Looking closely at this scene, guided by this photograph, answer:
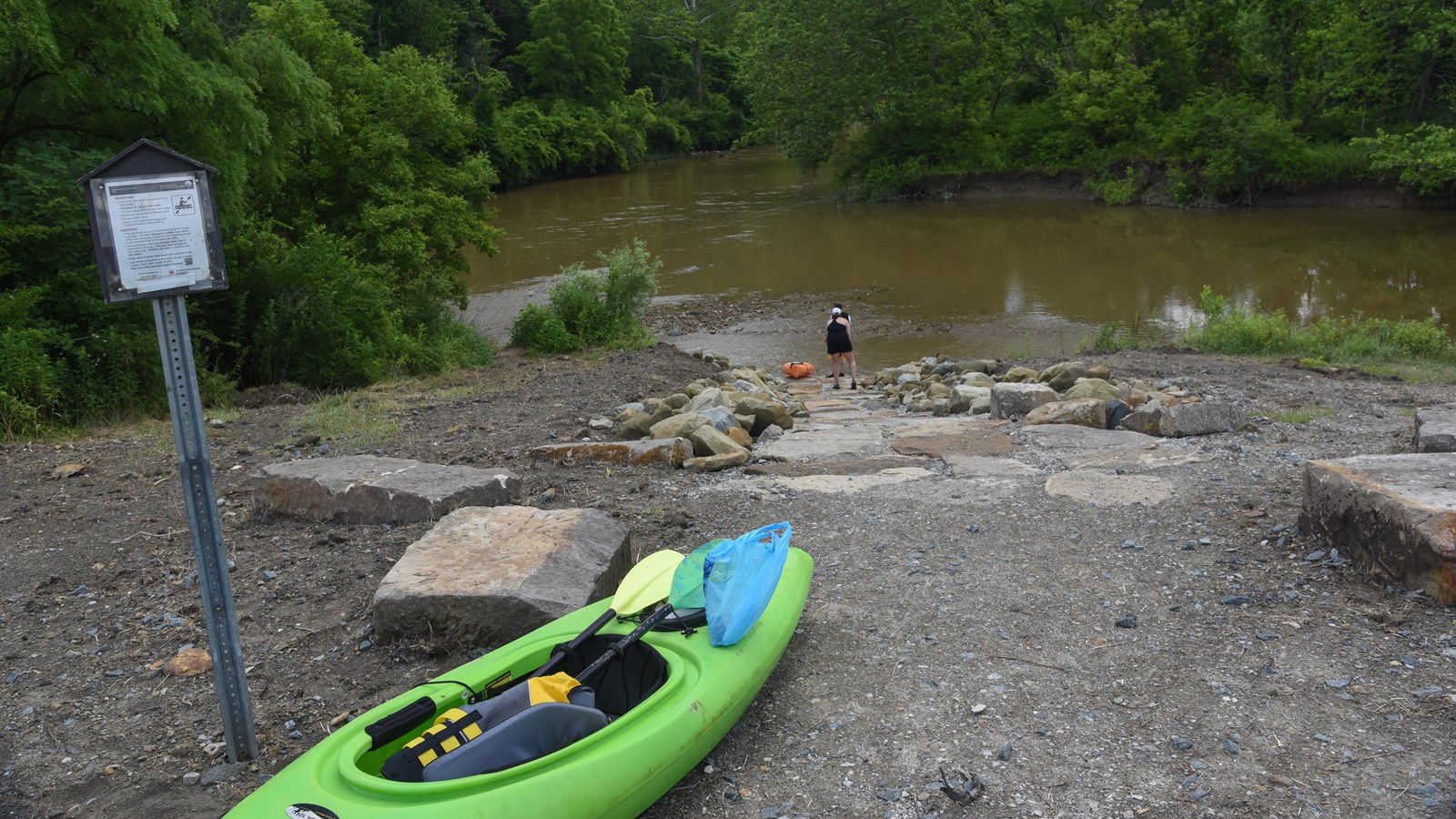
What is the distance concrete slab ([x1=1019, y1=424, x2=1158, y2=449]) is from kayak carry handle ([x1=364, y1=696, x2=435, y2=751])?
5597mm

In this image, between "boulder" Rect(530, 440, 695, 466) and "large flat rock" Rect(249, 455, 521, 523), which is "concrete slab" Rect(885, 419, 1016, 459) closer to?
"boulder" Rect(530, 440, 695, 466)

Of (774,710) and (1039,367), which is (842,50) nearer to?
(1039,367)

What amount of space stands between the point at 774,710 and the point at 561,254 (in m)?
25.8

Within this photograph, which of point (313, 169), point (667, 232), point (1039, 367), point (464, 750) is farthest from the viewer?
point (667, 232)

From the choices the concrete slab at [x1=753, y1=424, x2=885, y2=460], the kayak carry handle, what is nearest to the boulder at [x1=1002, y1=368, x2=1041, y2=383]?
the concrete slab at [x1=753, y1=424, x2=885, y2=460]

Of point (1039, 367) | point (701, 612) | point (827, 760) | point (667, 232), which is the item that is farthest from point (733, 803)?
point (667, 232)

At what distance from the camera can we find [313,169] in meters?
16.8

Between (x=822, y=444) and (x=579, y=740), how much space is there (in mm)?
5632

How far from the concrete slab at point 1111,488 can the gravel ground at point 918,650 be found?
0.34 ft

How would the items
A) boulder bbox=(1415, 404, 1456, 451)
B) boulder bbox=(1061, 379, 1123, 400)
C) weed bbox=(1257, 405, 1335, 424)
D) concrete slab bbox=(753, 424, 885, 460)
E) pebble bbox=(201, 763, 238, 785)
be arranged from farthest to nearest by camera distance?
1. boulder bbox=(1061, 379, 1123, 400)
2. weed bbox=(1257, 405, 1335, 424)
3. concrete slab bbox=(753, 424, 885, 460)
4. boulder bbox=(1415, 404, 1456, 451)
5. pebble bbox=(201, 763, 238, 785)

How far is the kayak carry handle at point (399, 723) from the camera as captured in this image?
135 inches

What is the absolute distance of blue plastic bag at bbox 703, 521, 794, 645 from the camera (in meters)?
4.08

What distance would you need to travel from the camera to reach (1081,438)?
8188mm

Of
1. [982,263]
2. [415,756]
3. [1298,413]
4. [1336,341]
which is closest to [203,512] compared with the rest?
[415,756]
